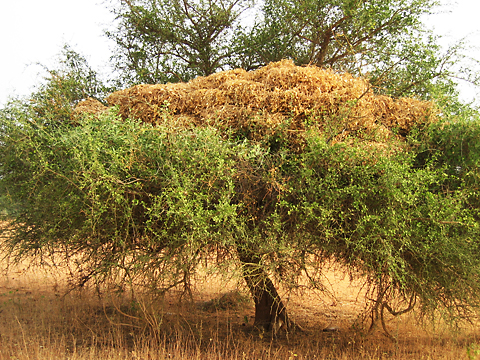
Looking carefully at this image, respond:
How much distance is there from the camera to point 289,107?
5930 mm

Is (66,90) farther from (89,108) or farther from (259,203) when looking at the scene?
(259,203)

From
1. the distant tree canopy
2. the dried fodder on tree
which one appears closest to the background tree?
the distant tree canopy

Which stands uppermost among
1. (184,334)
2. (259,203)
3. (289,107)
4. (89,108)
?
(89,108)

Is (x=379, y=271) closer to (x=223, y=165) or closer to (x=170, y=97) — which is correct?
(x=223, y=165)

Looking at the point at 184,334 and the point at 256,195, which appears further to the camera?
the point at 184,334

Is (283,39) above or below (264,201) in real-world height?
above

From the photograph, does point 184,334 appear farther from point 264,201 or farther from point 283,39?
point 283,39

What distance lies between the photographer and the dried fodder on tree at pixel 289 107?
584 centimetres

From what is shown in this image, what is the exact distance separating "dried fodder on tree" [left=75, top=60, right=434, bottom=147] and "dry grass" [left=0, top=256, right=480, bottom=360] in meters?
2.29

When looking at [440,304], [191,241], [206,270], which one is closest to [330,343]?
[440,304]

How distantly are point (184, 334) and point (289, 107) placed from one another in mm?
4166

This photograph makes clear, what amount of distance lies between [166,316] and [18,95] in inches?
200

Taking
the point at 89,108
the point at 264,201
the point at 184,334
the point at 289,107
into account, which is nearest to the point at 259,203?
the point at 264,201

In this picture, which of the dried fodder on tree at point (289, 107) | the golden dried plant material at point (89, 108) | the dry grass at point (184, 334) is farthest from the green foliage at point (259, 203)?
the golden dried plant material at point (89, 108)
